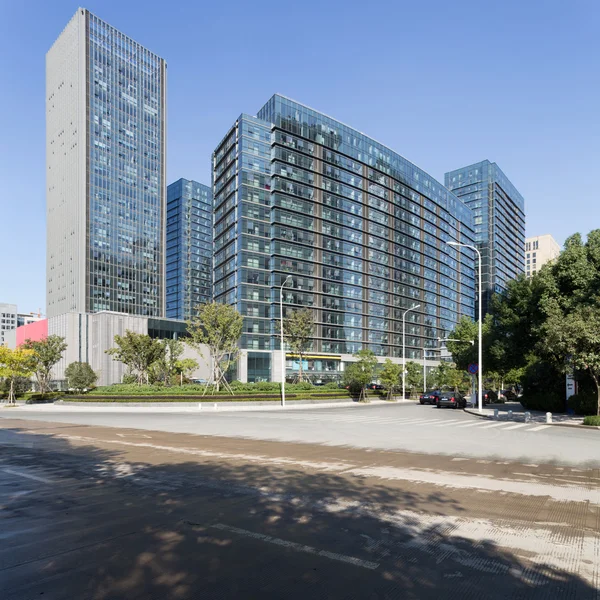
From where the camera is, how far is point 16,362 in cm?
5134

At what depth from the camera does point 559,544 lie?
5.91 m

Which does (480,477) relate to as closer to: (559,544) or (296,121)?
(559,544)

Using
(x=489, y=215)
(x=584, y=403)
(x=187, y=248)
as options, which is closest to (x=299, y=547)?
(x=584, y=403)

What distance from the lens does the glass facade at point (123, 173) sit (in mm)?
105875

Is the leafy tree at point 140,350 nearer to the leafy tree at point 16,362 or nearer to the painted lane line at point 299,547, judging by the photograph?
the leafy tree at point 16,362

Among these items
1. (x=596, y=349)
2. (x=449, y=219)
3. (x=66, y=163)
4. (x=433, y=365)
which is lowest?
(x=433, y=365)

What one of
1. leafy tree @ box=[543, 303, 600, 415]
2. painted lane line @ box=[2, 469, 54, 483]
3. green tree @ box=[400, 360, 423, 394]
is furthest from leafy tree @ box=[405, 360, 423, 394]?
painted lane line @ box=[2, 469, 54, 483]

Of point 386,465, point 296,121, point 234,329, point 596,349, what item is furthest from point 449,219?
point 386,465

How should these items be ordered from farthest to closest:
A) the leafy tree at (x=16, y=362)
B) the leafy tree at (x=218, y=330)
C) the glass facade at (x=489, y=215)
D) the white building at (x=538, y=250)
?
the white building at (x=538, y=250) → the glass facade at (x=489, y=215) → the leafy tree at (x=16, y=362) → the leafy tree at (x=218, y=330)

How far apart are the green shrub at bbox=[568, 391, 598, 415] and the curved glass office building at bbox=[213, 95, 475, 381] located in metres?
52.4

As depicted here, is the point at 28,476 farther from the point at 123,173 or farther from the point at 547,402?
the point at 123,173

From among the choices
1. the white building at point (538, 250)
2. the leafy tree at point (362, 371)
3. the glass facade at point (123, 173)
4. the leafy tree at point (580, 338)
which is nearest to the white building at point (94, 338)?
the glass facade at point (123, 173)

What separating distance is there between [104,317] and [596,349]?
86708 millimetres

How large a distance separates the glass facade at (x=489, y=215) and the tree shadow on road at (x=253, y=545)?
15038 centimetres
